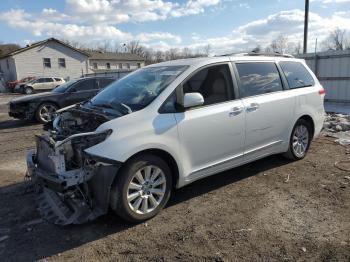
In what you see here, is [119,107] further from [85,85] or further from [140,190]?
[85,85]

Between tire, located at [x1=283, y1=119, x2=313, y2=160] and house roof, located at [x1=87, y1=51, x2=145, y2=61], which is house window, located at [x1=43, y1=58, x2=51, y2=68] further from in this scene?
tire, located at [x1=283, y1=119, x2=313, y2=160]

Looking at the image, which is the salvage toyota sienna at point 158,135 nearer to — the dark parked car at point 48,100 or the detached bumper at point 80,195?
the detached bumper at point 80,195

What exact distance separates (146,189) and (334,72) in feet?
34.8

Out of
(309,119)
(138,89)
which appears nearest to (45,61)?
(309,119)

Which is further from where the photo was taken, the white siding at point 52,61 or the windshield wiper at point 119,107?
the white siding at point 52,61

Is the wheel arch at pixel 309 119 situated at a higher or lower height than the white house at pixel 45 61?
lower

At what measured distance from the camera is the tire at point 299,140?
6.14m

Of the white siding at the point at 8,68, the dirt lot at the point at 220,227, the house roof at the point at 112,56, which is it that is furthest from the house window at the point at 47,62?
the dirt lot at the point at 220,227

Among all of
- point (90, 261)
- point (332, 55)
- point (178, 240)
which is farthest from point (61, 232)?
point (332, 55)

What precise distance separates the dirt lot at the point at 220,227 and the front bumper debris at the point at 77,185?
0.21m

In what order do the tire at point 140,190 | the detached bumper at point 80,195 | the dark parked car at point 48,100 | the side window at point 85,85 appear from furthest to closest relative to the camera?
the side window at point 85,85 < the dark parked car at point 48,100 < the tire at point 140,190 < the detached bumper at point 80,195

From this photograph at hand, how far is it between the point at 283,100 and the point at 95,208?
343cm

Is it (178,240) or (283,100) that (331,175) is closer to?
(283,100)

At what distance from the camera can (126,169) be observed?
394 centimetres
